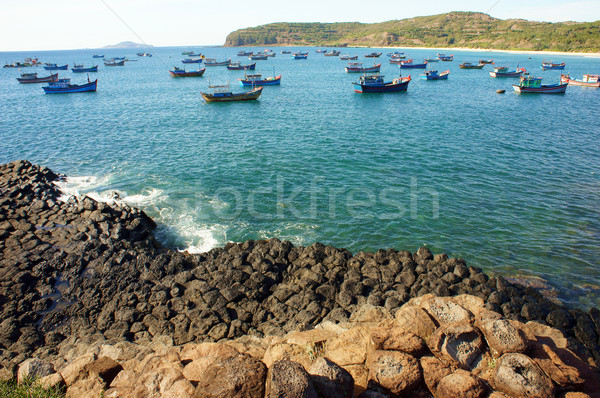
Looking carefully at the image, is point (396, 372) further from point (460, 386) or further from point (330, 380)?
point (330, 380)

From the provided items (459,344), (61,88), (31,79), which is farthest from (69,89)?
(459,344)

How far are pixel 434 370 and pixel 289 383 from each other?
4067 mm

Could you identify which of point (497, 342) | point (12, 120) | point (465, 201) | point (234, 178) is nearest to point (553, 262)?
point (465, 201)

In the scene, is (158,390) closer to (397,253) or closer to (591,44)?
(397,253)

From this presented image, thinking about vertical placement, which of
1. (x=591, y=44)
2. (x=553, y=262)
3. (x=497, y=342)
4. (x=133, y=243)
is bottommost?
(x=553, y=262)

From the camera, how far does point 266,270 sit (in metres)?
17.4

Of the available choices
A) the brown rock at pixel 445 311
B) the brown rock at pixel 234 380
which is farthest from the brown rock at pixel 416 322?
the brown rock at pixel 234 380

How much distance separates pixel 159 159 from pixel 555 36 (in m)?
183

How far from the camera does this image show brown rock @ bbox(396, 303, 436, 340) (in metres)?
11.5

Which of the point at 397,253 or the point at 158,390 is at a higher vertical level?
the point at 158,390

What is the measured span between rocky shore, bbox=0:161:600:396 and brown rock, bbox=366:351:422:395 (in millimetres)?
4601

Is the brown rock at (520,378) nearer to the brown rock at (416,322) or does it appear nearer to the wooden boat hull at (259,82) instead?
the brown rock at (416,322)

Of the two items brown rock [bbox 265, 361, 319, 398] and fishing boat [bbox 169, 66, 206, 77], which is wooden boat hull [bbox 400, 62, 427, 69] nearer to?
fishing boat [bbox 169, 66, 206, 77]

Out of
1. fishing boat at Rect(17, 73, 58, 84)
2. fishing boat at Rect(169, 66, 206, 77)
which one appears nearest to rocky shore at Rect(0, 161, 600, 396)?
fishing boat at Rect(169, 66, 206, 77)
